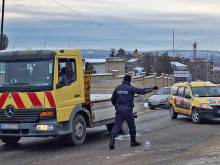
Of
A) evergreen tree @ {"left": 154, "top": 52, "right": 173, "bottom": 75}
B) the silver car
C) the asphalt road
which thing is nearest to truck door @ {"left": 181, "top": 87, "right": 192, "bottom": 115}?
the asphalt road

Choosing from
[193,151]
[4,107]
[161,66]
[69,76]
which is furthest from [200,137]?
[161,66]

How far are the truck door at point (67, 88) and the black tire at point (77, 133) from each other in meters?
0.46

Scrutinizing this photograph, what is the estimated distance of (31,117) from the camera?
10.1 meters

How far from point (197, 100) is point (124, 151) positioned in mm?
7744

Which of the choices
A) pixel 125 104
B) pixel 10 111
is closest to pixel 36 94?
pixel 10 111

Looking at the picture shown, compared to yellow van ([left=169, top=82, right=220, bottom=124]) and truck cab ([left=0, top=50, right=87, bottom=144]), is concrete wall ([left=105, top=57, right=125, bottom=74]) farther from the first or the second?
truck cab ([left=0, top=50, right=87, bottom=144])

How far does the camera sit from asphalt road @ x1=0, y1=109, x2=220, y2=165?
8.90m

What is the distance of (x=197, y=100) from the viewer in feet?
55.9

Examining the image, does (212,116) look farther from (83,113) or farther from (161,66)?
(161,66)

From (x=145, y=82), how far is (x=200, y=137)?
35408 millimetres

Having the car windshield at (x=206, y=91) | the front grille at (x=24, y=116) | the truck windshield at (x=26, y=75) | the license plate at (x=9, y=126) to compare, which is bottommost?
the license plate at (x=9, y=126)

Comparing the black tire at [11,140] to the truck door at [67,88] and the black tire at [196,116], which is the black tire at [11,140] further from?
the black tire at [196,116]

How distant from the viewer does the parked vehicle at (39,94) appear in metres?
10.0

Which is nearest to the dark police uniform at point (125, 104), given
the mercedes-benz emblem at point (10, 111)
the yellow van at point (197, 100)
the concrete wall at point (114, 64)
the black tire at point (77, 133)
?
the black tire at point (77, 133)
